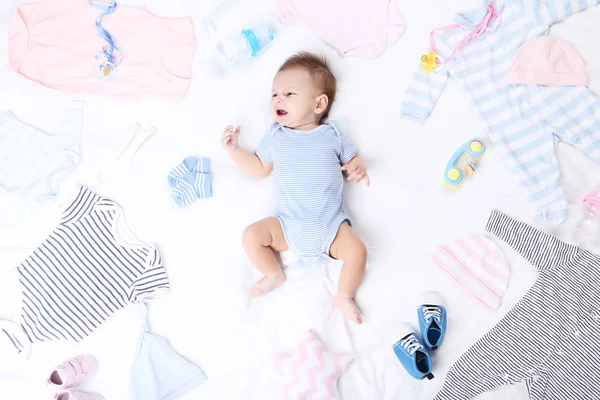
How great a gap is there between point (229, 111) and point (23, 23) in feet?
2.62

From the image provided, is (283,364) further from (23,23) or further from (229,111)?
(23,23)

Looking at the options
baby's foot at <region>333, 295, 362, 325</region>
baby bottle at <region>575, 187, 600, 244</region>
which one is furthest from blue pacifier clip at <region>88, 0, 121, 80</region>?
baby bottle at <region>575, 187, 600, 244</region>

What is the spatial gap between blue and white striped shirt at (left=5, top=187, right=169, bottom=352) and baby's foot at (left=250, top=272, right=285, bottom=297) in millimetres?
276

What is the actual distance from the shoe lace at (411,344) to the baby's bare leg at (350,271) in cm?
14

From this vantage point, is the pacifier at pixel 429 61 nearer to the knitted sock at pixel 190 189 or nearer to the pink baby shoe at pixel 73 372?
the knitted sock at pixel 190 189

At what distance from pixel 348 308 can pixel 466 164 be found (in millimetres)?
601

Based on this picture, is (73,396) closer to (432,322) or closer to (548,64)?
(432,322)

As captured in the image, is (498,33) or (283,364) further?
(498,33)

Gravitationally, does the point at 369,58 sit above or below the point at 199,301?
above

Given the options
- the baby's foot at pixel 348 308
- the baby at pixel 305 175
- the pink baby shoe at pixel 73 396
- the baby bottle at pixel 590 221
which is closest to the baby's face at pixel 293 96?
the baby at pixel 305 175

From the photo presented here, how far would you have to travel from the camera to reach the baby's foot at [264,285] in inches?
69.9

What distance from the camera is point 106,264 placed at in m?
1.84

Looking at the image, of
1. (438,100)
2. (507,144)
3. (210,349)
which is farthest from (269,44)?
(210,349)

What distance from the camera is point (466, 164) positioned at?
1.87m
